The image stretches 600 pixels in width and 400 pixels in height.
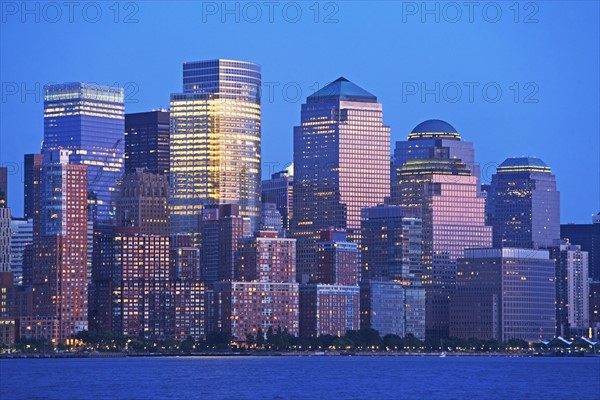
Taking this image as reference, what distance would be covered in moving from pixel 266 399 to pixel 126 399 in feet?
46.7

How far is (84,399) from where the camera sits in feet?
653

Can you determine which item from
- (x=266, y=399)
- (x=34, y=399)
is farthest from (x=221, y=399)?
(x=34, y=399)

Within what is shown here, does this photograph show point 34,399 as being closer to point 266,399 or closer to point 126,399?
point 126,399

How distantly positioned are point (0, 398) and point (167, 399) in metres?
16.8

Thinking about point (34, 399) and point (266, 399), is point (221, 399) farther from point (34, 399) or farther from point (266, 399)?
point (34, 399)

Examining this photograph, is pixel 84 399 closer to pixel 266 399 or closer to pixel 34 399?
pixel 34 399

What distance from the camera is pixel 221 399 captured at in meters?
200

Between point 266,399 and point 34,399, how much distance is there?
23.3 m

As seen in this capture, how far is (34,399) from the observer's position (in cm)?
19738

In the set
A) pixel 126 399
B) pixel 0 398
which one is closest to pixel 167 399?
pixel 126 399

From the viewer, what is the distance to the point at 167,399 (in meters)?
199

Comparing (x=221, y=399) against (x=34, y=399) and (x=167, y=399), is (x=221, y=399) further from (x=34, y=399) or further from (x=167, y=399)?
(x=34, y=399)

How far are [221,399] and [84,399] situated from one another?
13854mm

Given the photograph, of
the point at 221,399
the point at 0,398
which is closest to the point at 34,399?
the point at 0,398
